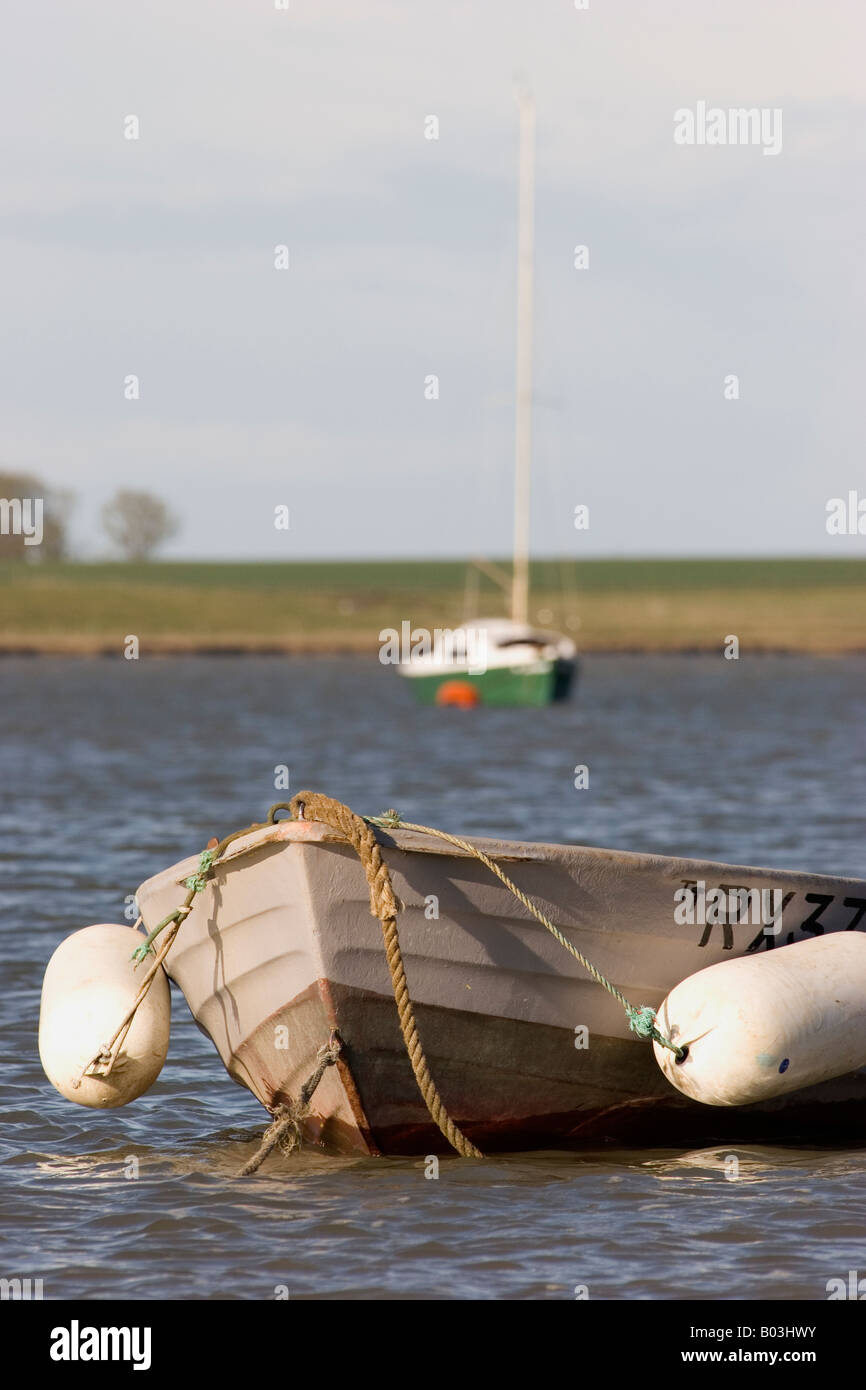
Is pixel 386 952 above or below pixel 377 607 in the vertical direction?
below

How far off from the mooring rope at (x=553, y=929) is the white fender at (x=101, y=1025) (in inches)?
61.3

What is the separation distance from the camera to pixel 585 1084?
30.2 feet

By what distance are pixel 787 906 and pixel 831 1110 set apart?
114 cm

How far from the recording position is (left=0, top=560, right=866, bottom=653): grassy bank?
101250mm

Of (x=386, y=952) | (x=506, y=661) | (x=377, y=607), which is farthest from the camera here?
(x=377, y=607)

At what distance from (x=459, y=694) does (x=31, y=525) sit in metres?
88.6

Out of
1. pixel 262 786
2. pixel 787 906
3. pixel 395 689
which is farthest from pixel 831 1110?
pixel 395 689

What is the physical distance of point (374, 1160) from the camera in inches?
358

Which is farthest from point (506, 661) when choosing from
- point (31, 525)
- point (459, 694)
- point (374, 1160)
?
point (31, 525)

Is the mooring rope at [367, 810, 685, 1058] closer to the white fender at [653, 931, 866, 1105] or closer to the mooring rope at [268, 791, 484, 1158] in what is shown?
the white fender at [653, 931, 866, 1105]

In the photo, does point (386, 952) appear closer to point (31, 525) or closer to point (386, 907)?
point (386, 907)

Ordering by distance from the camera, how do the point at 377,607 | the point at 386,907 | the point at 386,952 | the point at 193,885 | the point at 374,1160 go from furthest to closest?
the point at 377,607 → the point at 374,1160 → the point at 193,885 → the point at 386,952 → the point at 386,907

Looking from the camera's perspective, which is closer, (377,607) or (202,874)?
(202,874)

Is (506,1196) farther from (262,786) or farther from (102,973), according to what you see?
(262,786)
